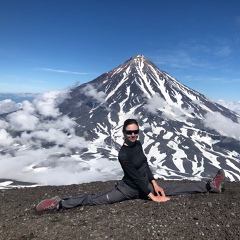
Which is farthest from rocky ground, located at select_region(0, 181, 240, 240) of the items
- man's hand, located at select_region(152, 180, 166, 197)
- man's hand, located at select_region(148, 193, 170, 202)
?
man's hand, located at select_region(152, 180, 166, 197)

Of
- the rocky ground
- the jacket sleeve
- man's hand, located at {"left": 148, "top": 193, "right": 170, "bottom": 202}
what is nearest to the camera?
the rocky ground

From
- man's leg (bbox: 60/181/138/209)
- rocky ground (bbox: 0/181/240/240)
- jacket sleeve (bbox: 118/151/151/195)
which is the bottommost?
rocky ground (bbox: 0/181/240/240)

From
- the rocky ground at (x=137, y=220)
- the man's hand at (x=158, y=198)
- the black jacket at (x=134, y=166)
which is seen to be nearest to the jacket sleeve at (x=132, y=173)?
the black jacket at (x=134, y=166)

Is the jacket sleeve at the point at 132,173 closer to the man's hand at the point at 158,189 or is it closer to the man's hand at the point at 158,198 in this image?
the man's hand at the point at 158,198

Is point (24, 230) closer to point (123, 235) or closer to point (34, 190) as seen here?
point (123, 235)

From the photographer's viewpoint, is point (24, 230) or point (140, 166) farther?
point (140, 166)

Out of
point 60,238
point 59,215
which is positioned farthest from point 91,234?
point 59,215

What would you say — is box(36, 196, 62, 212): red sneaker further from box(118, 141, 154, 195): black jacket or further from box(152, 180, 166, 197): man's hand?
box(152, 180, 166, 197): man's hand

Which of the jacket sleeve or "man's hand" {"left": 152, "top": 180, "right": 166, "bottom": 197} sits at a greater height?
the jacket sleeve
